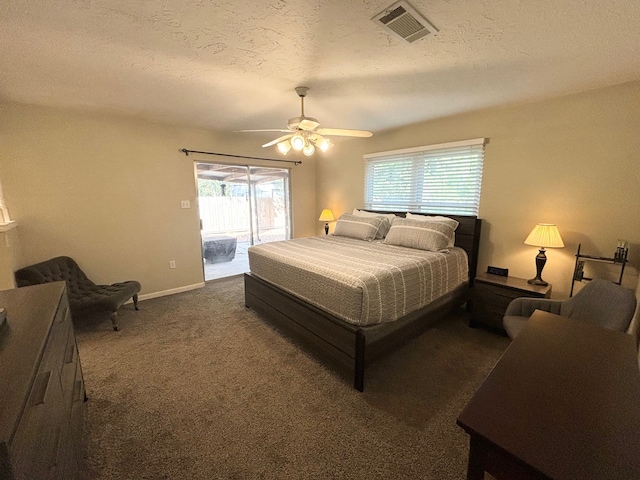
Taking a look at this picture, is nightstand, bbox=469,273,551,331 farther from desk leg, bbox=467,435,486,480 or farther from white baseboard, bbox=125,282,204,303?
white baseboard, bbox=125,282,204,303

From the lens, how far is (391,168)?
13.2ft

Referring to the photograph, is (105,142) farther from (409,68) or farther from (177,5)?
(409,68)

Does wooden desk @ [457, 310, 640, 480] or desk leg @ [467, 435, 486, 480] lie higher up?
wooden desk @ [457, 310, 640, 480]

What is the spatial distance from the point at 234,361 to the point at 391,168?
10.8 feet

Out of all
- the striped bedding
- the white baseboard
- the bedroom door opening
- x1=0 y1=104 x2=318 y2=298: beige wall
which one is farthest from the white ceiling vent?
the white baseboard

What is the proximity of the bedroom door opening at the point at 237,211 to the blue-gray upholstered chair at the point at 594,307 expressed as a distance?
152 inches

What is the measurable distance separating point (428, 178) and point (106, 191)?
410 cm

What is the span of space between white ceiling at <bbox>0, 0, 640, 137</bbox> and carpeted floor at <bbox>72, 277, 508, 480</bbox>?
7.73 ft

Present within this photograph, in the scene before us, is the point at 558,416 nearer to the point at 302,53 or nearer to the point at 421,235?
the point at 302,53

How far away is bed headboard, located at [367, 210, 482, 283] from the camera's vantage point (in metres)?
3.16

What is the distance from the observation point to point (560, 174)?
2.62 metres

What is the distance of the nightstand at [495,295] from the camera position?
8.35 feet

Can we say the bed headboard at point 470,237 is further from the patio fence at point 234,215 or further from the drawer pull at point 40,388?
the drawer pull at point 40,388

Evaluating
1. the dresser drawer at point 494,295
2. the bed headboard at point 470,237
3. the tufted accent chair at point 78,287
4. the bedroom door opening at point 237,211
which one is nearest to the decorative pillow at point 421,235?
the bed headboard at point 470,237
